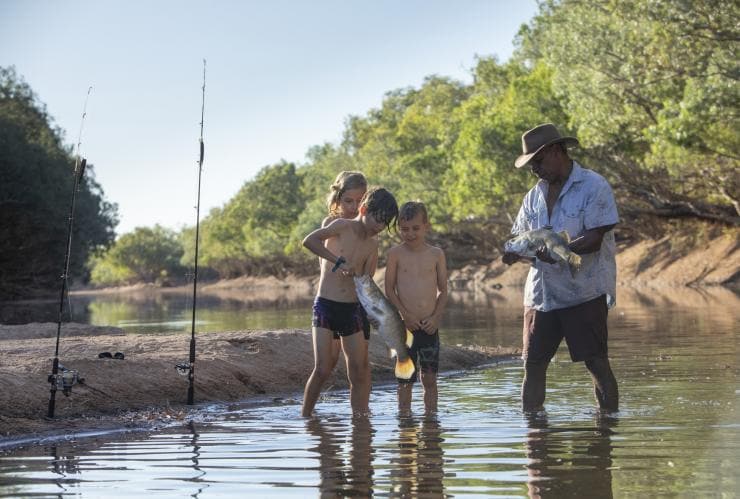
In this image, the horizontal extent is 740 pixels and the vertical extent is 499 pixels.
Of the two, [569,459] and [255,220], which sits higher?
[255,220]

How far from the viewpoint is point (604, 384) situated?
26.4ft

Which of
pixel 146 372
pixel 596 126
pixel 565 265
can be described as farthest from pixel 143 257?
pixel 565 265

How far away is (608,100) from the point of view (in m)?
31.9

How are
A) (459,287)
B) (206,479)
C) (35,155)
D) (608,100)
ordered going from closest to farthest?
(206,479) → (608,100) → (35,155) → (459,287)

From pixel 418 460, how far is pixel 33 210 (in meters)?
43.8

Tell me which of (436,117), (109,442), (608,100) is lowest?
(109,442)

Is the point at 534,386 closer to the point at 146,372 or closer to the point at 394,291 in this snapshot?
the point at 394,291

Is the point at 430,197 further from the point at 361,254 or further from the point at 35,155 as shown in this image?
the point at 361,254

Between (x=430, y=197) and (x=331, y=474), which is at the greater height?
(x=430, y=197)

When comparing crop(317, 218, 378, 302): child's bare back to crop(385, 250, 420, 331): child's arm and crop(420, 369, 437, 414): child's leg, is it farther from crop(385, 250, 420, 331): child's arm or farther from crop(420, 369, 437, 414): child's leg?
crop(420, 369, 437, 414): child's leg

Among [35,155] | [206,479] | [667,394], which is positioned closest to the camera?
[206,479]

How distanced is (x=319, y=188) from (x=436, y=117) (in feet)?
59.6

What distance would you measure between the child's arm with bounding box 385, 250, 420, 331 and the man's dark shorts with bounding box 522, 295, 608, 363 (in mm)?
951

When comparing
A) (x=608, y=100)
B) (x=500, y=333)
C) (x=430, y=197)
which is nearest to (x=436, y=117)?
(x=430, y=197)
